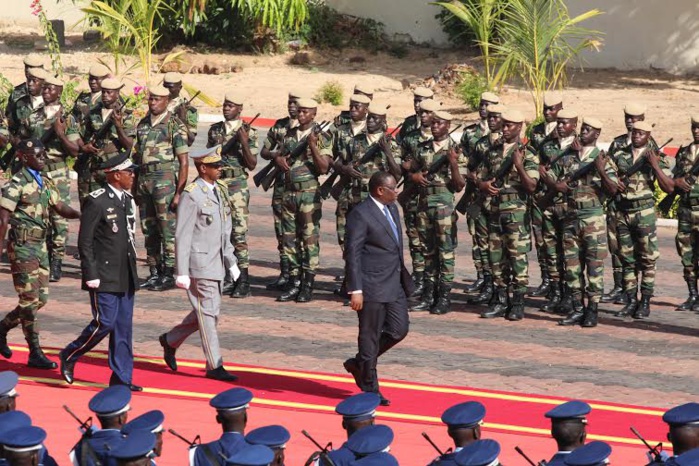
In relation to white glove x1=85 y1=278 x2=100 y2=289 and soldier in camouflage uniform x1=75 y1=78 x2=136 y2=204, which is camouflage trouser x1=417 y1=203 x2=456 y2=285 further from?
white glove x1=85 y1=278 x2=100 y2=289

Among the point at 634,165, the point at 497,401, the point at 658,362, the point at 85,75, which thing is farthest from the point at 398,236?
the point at 85,75

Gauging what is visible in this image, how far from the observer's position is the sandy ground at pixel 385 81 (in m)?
28.6

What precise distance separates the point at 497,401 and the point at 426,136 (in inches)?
168

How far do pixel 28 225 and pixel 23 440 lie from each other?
200 inches

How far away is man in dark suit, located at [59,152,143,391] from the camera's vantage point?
464 inches

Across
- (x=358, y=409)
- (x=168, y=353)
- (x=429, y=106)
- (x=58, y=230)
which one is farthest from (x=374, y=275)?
(x=58, y=230)

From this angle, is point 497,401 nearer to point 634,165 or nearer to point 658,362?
point 658,362

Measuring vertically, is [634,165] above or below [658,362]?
above

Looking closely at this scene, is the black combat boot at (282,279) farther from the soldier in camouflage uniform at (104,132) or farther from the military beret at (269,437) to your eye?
the military beret at (269,437)

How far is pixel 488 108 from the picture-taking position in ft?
50.6

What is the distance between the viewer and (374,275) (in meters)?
11.8

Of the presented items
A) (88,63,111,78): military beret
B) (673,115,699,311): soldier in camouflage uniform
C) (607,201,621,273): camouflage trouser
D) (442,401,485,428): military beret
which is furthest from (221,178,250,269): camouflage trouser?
(442,401,485,428): military beret

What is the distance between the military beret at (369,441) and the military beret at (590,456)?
0.93m

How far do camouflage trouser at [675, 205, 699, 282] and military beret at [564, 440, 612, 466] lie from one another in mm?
8270
